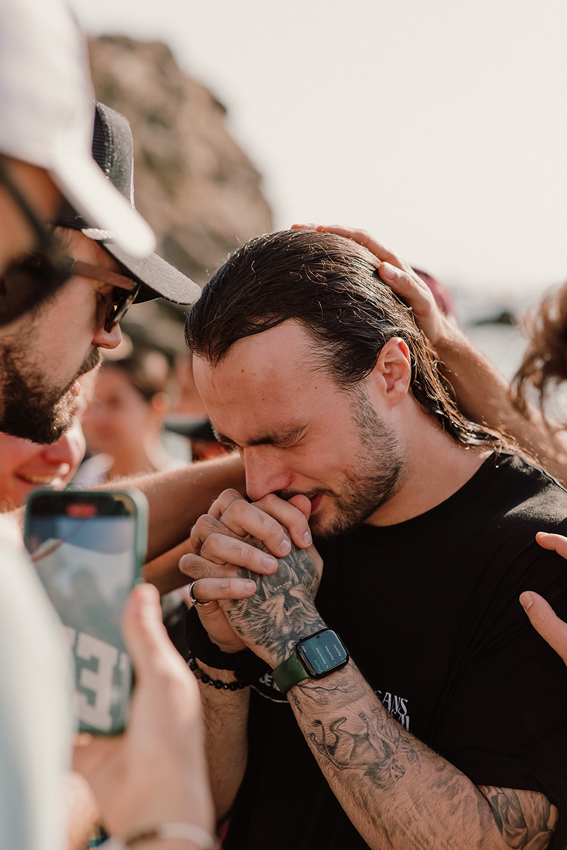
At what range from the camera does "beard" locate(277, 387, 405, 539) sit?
236cm

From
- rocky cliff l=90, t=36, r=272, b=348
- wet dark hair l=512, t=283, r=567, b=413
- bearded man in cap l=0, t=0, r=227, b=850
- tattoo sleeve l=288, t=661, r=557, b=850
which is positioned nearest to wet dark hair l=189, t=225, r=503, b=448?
bearded man in cap l=0, t=0, r=227, b=850

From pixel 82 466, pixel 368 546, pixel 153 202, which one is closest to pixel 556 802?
pixel 368 546

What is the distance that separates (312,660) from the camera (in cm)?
194

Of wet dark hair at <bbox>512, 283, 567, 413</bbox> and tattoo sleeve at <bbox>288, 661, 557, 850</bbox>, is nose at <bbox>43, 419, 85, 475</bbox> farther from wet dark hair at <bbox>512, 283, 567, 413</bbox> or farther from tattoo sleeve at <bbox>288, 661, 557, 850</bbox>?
wet dark hair at <bbox>512, 283, 567, 413</bbox>

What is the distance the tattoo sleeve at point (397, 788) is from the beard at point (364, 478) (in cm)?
59

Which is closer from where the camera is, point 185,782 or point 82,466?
point 185,782

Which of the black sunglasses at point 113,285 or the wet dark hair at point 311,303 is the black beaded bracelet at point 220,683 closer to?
the wet dark hair at point 311,303

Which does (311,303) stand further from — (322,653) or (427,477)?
(322,653)

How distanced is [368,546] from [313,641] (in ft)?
1.85

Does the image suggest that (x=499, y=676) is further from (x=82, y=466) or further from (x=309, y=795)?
(x=82, y=466)

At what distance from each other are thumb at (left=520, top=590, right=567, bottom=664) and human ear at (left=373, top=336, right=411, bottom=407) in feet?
2.83

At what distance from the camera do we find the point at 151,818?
0.88 metres

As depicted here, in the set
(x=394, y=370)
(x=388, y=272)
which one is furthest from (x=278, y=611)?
(x=388, y=272)

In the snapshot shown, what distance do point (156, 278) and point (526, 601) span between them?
5.25 feet
